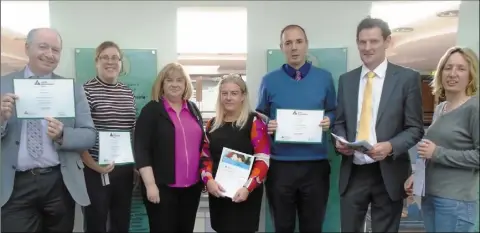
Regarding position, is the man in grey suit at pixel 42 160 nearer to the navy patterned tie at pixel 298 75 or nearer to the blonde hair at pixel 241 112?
the blonde hair at pixel 241 112

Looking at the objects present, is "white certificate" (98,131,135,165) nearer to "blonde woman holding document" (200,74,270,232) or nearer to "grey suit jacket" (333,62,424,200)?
"blonde woman holding document" (200,74,270,232)

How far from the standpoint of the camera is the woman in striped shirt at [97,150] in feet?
6.31

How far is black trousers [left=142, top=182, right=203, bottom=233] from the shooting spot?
178 centimetres

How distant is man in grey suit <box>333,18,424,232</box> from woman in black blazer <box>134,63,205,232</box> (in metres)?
0.68

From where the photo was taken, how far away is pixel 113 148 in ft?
5.82

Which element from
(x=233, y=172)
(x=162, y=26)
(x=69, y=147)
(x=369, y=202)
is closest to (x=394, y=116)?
(x=369, y=202)

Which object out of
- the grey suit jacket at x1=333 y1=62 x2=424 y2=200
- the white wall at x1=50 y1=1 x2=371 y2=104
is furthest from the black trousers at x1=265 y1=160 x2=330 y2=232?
the white wall at x1=50 y1=1 x2=371 y2=104

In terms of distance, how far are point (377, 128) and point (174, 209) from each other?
980 millimetres

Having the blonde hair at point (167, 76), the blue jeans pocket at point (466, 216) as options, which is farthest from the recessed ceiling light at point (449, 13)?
the blonde hair at point (167, 76)

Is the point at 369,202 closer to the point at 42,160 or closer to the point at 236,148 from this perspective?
the point at 236,148

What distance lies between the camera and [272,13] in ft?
7.63

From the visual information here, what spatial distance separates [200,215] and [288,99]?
117 cm

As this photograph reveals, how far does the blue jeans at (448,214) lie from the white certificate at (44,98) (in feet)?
3.92

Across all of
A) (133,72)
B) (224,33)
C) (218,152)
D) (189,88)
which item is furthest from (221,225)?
(224,33)
